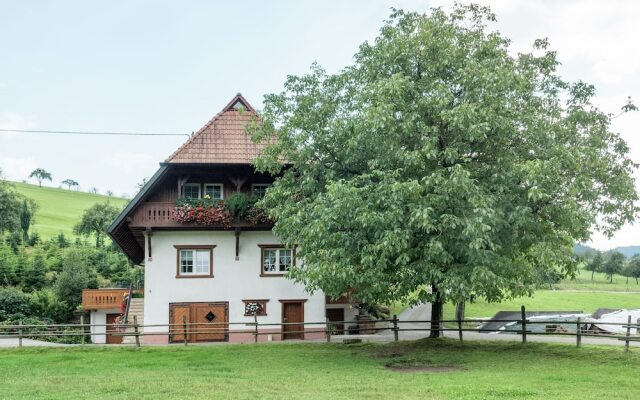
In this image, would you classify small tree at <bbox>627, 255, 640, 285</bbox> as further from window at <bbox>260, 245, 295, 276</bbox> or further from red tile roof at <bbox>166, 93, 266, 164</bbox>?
red tile roof at <bbox>166, 93, 266, 164</bbox>

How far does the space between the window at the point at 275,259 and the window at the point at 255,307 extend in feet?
4.42

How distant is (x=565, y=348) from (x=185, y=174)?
54.8 ft

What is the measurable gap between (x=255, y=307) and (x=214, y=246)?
325 centimetres

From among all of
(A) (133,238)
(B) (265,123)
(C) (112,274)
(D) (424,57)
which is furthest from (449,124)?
(C) (112,274)

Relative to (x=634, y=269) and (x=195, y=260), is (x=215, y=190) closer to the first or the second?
(x=195, y=260)

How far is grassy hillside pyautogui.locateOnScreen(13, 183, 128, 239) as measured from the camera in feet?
320

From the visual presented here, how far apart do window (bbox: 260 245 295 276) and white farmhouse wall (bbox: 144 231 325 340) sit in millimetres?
275

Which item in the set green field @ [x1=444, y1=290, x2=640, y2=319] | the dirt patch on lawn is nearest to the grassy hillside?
green field @ [x1=444, y1=290, x2=640, y2=319]

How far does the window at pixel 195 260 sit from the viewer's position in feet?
95.7

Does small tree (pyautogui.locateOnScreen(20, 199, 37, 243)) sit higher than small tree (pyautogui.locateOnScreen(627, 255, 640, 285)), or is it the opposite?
small tree (pyautogui.locateOnScreen(20, 199, 37, 243))

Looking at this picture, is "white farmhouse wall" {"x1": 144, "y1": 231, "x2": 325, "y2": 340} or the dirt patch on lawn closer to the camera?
the dirt patch on lawn

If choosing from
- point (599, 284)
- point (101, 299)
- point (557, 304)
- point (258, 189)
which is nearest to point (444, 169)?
point (258, 189)

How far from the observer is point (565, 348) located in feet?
74.2

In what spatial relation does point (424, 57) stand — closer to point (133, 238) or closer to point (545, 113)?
point (545, 113)
